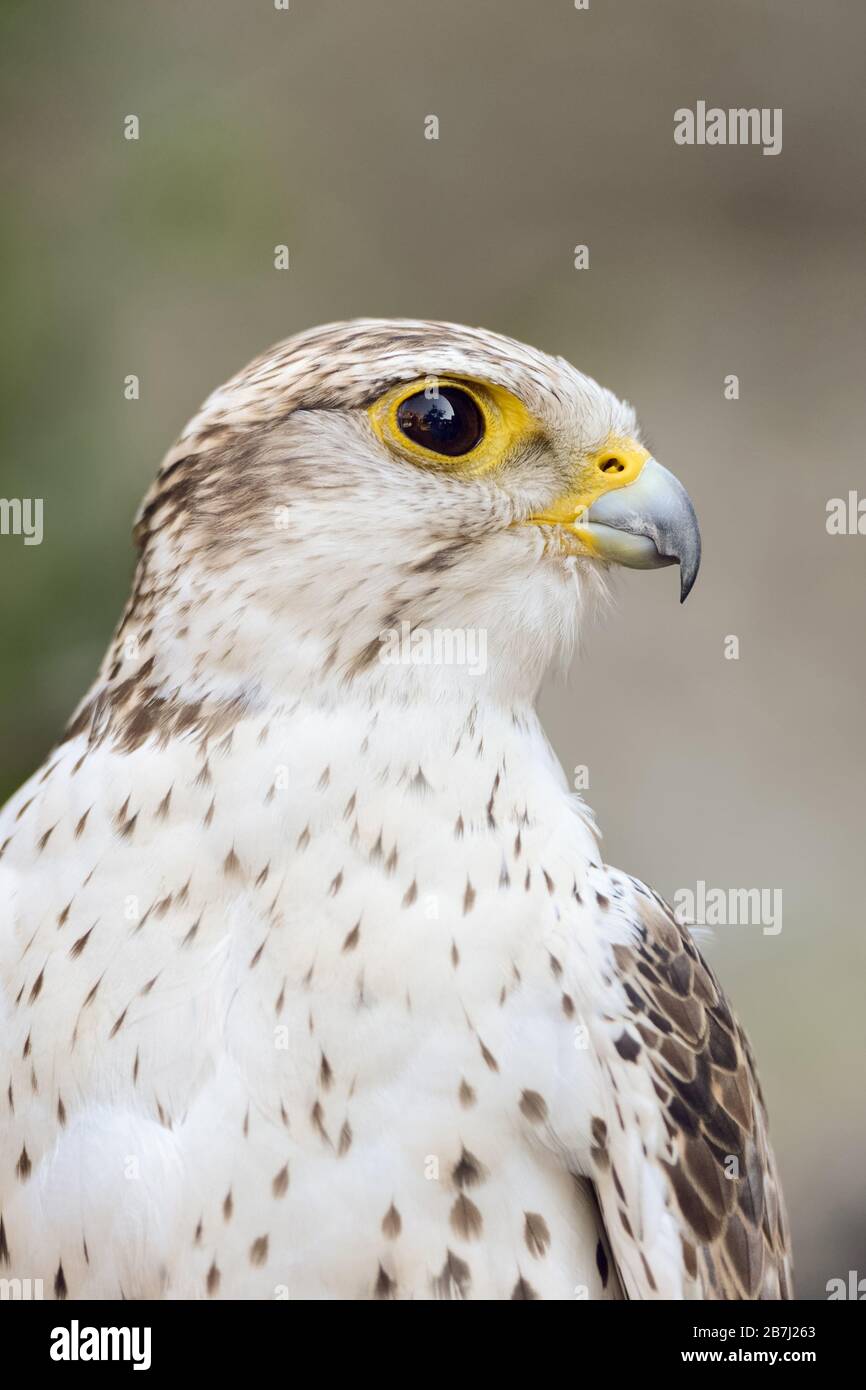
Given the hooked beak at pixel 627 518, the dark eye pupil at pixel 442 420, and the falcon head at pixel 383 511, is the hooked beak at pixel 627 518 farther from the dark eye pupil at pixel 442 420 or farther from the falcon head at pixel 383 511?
the dark eye pupil at pixel 442 420

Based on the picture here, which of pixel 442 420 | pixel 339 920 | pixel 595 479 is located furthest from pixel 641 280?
pixel 339 920

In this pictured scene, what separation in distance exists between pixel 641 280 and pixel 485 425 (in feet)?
14.0

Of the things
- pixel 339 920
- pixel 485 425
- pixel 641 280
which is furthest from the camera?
pixel 641 280

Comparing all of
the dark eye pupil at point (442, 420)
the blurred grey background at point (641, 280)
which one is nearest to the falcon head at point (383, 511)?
the dark eye pupil at point (442, 420)

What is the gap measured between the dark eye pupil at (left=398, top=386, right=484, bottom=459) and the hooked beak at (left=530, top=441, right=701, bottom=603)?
14 centimetres

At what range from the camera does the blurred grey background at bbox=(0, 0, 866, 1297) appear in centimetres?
359

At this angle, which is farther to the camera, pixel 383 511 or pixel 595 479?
pixel 595 479

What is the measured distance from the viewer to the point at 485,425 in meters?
1.62

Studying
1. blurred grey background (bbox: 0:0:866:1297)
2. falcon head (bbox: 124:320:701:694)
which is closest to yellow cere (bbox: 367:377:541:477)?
falcon head (bbox: 124:320:701:694)

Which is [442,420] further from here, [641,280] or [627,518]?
[641,280]

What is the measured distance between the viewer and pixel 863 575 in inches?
215

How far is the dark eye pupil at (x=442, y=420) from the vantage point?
1578 millimetres

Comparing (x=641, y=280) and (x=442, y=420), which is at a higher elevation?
(x=641, y=280)
